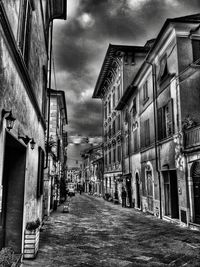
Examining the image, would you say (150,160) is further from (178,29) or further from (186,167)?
(178,29)

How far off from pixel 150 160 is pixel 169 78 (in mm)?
5751

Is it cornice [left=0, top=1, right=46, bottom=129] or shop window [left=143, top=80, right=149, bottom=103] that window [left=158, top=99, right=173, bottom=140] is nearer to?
shop window [left=143, top=80, right=149, bottom=103]

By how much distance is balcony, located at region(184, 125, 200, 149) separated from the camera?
38.8 ft

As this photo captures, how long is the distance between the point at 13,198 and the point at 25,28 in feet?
13.6

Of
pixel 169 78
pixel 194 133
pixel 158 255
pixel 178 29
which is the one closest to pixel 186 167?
pixel 194 133

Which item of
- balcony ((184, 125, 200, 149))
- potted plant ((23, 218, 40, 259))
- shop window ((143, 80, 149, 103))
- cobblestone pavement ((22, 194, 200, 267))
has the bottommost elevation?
cobblestone pavement ((22, 194, 200, 267))

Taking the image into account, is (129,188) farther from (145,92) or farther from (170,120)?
(170,120)

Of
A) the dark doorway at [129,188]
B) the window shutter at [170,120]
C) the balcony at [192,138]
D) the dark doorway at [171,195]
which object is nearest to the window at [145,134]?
the window shutter at [170,120]

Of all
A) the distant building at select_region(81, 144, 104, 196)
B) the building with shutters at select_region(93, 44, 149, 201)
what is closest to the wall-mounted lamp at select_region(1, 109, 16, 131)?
→ the building with shutters at select_region(93, 44, 149, 201)

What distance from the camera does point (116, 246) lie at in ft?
28.0

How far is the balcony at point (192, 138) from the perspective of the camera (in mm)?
11828

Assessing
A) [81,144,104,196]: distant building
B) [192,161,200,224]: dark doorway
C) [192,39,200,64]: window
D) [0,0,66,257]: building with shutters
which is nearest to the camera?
[0,0,66,257]: building with shutters

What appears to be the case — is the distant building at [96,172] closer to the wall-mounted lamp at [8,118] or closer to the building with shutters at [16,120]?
the building with shutters at [16,120]

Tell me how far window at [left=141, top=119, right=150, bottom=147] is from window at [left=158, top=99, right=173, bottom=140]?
7.09ft
